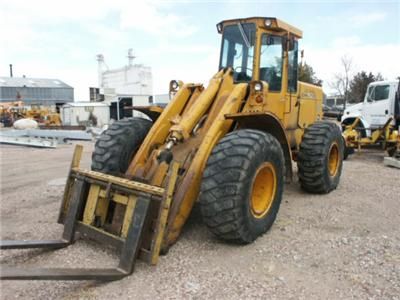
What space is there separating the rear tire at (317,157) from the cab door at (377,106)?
6338mm

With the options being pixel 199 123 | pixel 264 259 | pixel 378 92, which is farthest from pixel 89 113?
pixel 264 259

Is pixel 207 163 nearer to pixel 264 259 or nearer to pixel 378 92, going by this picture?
pixel 264 259

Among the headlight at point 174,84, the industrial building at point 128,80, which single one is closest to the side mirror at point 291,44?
the headlight at point 174,84

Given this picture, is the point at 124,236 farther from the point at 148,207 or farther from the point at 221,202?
the point at 221,202

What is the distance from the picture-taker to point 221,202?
354cm

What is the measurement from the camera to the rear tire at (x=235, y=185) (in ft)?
11.6

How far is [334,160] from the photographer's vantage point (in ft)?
20.4

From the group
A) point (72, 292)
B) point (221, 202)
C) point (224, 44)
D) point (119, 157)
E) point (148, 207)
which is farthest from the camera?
point (224, 44)

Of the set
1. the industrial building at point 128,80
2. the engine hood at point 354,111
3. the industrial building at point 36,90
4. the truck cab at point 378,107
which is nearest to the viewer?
the truck cab at point 378,107

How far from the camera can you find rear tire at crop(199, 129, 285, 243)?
355 centimetres

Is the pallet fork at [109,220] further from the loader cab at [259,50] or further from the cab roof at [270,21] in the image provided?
the cab roof at [270,21]

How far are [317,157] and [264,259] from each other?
7.46 ft

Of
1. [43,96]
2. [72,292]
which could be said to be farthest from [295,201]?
[43,96]

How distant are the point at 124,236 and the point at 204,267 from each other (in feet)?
2.59
